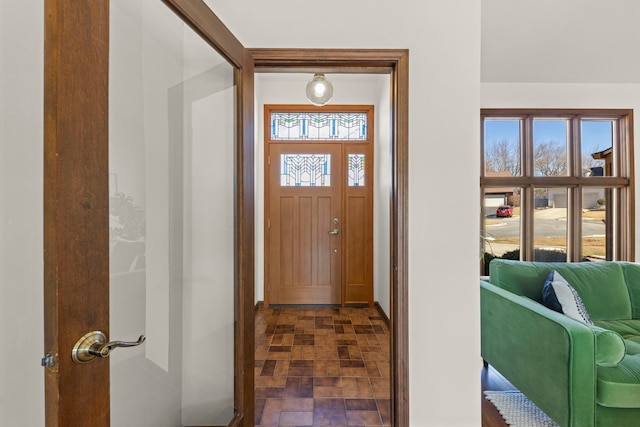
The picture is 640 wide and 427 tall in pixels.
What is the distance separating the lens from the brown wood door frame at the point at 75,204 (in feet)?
2.25

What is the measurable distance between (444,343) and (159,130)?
5.56ft

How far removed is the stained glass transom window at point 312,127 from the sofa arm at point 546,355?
254cm

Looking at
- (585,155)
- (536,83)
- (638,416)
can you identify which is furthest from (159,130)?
(585,155)

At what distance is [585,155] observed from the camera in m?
3.45

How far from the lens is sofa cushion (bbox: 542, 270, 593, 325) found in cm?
196

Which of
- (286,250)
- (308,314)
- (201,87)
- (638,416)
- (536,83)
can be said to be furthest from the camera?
(286,250)

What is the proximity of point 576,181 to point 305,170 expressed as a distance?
3.04 m

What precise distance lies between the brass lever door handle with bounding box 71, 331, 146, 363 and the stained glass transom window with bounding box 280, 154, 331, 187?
334cm

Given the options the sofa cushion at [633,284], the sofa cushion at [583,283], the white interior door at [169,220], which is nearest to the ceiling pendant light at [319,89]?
the white interior door at [169,220]

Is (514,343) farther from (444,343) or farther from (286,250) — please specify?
(286,250)

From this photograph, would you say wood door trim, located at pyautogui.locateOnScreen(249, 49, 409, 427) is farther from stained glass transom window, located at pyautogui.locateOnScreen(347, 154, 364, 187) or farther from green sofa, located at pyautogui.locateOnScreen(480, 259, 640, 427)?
stained glass transom window, located at pyautogui.locateOnScreen(347, 154, 364, 187)

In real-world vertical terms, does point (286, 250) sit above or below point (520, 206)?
below

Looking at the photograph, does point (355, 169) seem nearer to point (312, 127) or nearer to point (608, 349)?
point (312, 127)

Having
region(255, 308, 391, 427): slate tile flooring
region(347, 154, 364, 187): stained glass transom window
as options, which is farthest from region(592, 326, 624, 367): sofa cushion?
region(347, 154, 364, 187): stained glass transom window
